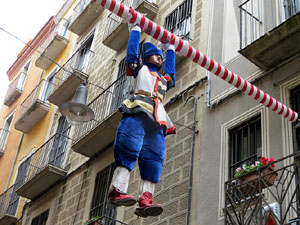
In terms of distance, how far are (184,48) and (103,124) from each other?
18.5 feet

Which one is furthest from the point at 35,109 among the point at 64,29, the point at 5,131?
the point at 5,131

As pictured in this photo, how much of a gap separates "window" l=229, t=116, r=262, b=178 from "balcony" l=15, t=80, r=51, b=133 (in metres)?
11.0

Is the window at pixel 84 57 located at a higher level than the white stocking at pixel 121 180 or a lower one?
higher

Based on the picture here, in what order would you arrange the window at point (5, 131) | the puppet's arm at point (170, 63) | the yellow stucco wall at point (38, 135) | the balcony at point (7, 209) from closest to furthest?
the puppet's arm at point (170, 63)
the balcony at point (7, 209)
the yellow stucco wall at point (38, 135)
the window at point (5, 131)

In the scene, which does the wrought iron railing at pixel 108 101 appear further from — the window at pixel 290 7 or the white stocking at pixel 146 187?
the white stocking at pixel 146 187

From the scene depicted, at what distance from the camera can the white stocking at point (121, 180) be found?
220 inches

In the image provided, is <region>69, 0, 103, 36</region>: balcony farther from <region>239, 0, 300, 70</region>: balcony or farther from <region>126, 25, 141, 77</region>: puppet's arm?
<region>126, 25, 141, 77</region>: puppet's arm

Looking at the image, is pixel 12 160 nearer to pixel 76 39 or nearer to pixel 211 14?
pixel 76 39

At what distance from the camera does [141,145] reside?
5.88m

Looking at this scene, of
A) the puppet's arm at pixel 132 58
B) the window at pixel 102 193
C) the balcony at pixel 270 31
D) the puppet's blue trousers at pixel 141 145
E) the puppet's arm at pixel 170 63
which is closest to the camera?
the puppet's blue trousers at pixel 141 145

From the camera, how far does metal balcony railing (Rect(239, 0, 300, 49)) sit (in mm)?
9391

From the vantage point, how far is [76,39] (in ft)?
66.5

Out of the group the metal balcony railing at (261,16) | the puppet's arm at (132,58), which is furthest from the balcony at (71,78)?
the puppet's arm at (132,58)

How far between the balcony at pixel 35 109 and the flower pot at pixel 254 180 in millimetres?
12655
